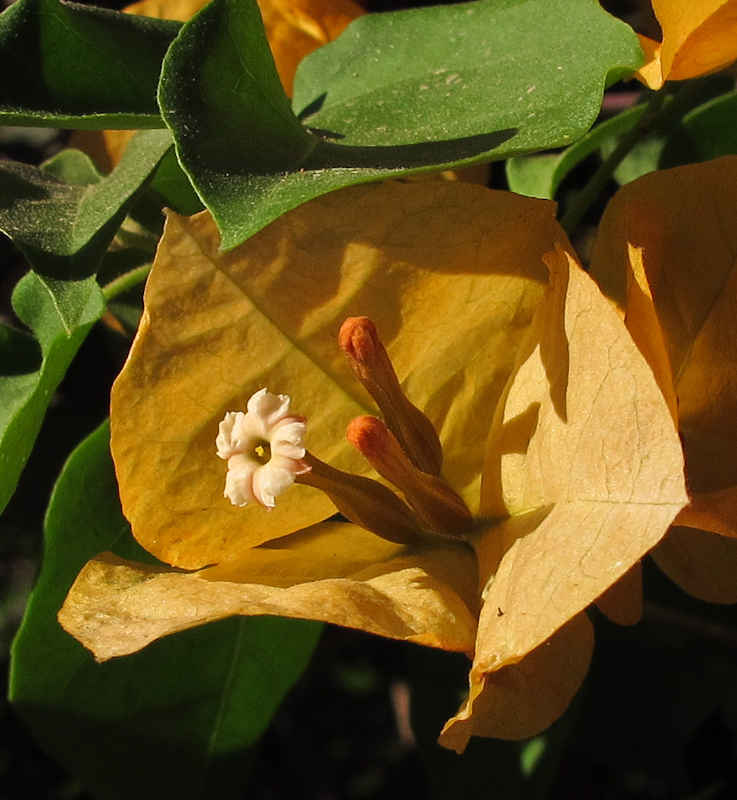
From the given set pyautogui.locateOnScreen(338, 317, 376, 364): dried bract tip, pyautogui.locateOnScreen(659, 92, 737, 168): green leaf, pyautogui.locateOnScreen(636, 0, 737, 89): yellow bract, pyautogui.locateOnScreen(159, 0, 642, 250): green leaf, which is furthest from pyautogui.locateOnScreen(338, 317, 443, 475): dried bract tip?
pyautogui.locateOnScreen(659, 92, 737, 168): green leaf

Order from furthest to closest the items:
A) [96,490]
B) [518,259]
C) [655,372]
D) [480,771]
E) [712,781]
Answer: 1. [712,781]
2. [480,771]
3. [96,490]
4. [518,259]
5. [655,372]

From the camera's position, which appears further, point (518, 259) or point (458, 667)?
point (458, 667)

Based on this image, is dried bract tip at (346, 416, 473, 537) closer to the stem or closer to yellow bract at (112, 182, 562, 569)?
yellow bract at (112, 182, 562, 569)

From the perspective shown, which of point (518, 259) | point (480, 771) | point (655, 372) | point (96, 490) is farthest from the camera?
point (480, 771)

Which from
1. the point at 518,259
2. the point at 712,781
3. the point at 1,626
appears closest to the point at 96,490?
the point at 518,259

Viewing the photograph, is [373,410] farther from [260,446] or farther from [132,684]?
[132,684]

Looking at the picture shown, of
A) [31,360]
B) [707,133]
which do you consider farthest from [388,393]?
[707,133]

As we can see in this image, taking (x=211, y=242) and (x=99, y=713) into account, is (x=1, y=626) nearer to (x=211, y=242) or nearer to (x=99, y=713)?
(x=99, y=713)
